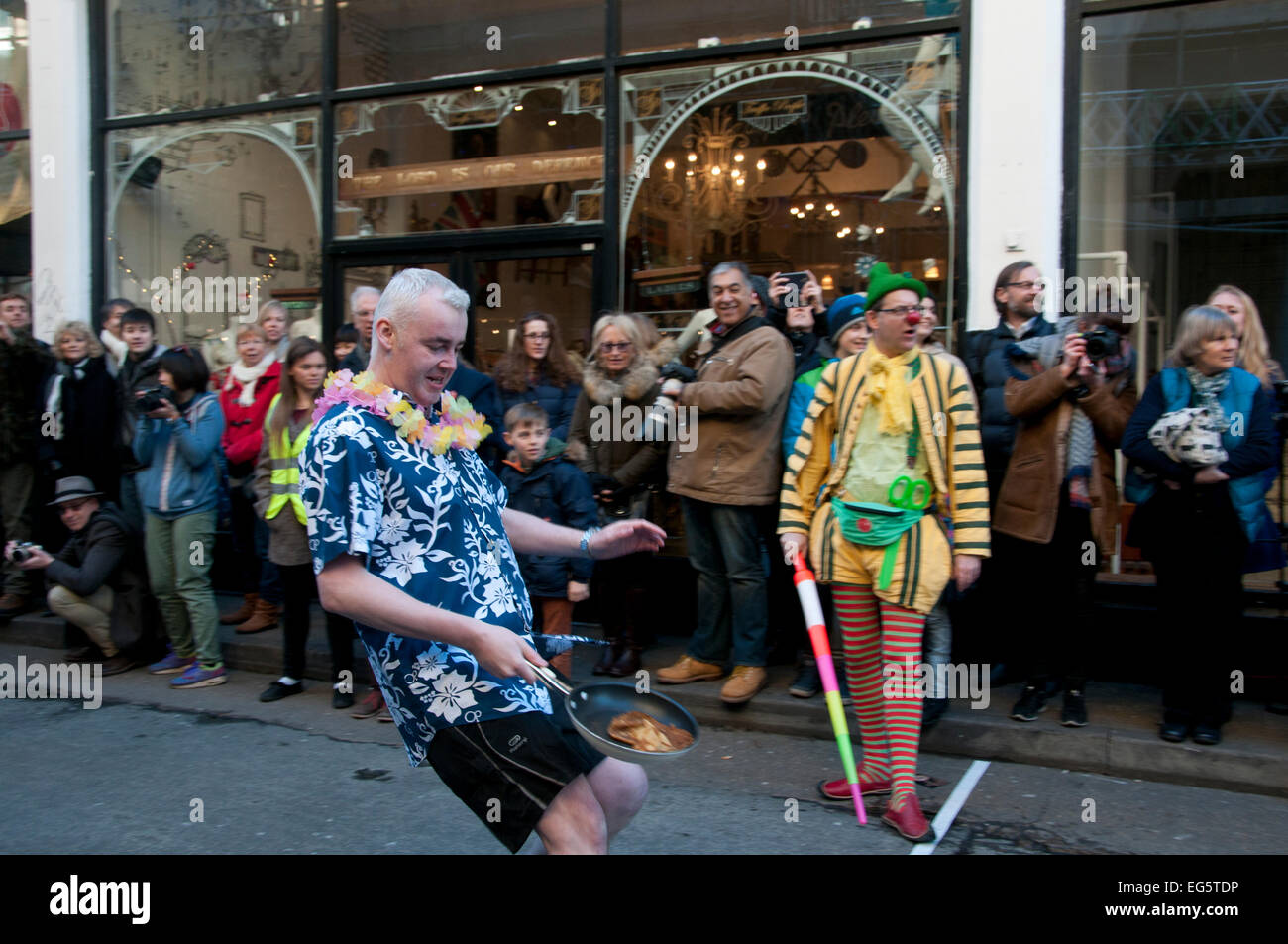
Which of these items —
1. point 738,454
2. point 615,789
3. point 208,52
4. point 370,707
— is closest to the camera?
point 615,789

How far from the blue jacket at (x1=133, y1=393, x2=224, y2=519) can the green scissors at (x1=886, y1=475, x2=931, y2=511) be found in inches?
167

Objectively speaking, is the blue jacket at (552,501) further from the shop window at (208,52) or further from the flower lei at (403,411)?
the shop window at (208,52)

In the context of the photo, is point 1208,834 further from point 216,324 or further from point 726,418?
point 216,324

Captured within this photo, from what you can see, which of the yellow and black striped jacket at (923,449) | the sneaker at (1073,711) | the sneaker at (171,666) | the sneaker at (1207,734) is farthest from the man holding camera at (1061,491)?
the sneaker at (171,666)

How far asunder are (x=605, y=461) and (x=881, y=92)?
2.87 metres

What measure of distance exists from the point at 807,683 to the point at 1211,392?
93.8 inches

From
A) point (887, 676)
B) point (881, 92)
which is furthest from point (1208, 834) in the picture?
point (881, 92)

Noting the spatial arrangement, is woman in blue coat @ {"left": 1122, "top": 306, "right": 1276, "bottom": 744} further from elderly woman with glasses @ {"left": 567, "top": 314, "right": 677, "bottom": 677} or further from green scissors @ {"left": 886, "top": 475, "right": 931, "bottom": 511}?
elderly woman with glasses @ {"left": 567, "top": 314, "right": 677, "bottom": 677}

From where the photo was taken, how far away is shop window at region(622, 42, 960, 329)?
662 centimetres

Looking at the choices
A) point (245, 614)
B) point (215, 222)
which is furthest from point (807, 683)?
point (215, 222)

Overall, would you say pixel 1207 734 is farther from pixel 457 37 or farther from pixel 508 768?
pixel 457 37

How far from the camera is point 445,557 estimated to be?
A: 8.44 feet

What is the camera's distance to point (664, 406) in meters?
5.70

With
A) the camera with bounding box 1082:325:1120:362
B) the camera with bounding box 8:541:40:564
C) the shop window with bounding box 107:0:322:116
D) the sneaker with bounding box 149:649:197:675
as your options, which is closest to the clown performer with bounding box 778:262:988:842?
the camera with bounding box 1082:325:1120:362
